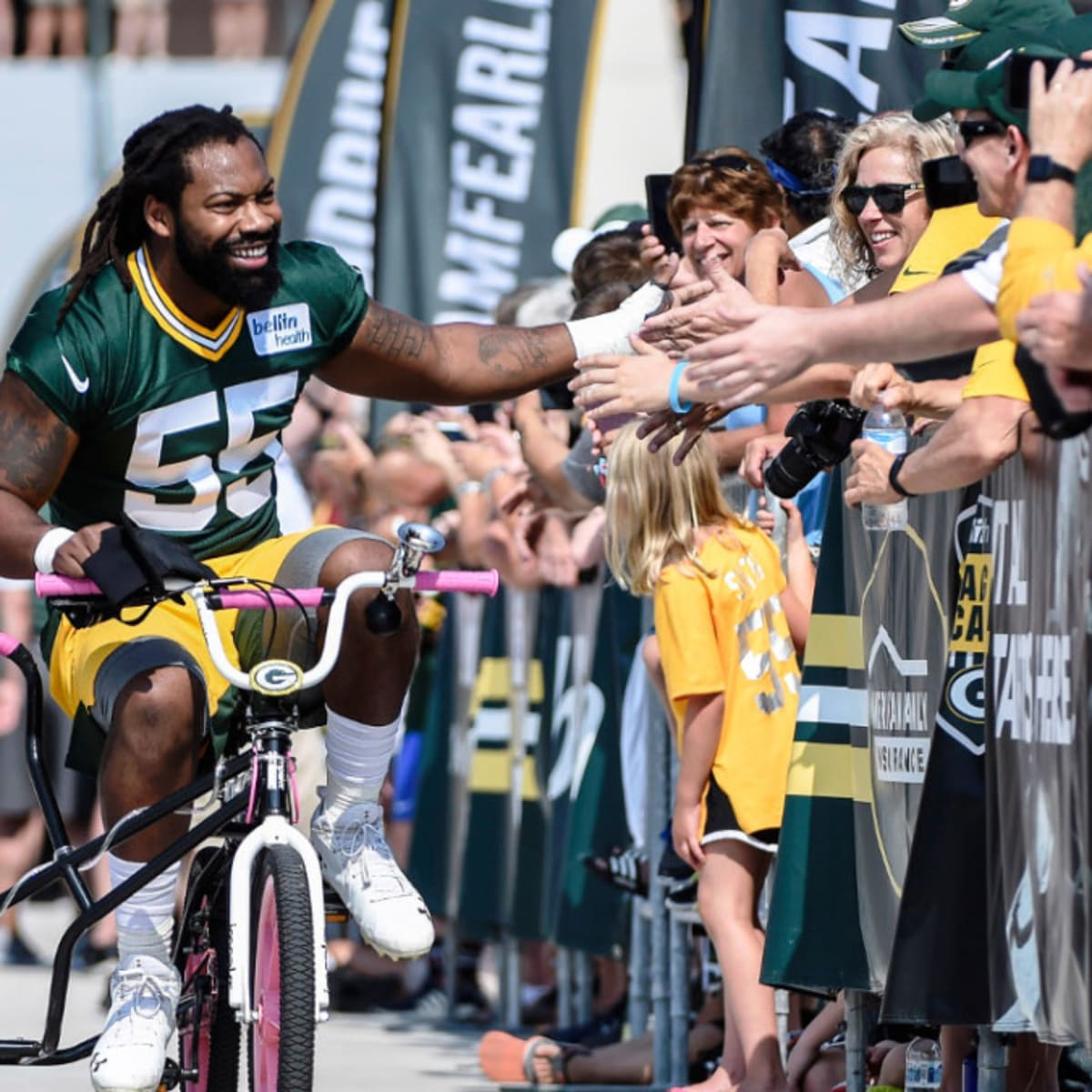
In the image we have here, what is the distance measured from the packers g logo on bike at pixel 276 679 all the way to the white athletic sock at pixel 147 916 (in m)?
0.49

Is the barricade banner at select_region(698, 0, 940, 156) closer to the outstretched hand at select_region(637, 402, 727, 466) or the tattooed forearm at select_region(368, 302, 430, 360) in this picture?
the tattooed forearm at select_region(368, 302, 430, 360)

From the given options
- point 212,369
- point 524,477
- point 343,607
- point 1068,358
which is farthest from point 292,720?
point 524,477

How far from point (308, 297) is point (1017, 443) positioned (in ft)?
5.85

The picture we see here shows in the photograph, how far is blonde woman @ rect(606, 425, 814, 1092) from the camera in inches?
259

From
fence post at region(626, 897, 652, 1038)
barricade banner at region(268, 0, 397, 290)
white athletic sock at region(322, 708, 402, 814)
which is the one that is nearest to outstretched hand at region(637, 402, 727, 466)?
white athletic sock at region(322, 708, 402, 814)

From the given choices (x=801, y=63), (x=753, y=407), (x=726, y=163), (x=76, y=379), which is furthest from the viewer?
(x=801, y=63)

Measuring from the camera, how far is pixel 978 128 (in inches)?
186

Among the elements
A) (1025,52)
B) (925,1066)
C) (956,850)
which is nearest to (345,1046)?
(925,1066)

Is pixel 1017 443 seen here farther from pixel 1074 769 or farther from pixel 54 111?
pixel 54 111

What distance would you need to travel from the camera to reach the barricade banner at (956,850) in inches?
197

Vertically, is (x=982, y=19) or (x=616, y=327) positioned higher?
(x=982, y=19)

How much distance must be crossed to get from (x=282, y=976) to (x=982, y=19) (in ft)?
7.51

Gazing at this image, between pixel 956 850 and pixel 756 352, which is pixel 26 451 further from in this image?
pixel 956 850

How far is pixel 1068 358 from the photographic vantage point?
4086 mm
